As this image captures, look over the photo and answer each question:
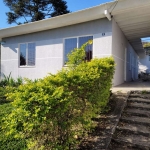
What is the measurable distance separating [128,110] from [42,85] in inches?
126

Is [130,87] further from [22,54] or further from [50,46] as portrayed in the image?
[22,54]

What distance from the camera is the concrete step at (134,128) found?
3.30 metres

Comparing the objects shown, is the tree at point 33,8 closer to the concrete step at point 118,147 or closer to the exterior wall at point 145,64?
the exterior wall at point 145,64

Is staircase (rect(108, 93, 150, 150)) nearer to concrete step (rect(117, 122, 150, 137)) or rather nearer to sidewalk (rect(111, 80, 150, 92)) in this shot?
concrete step (rect(117, 122, 150, 137))

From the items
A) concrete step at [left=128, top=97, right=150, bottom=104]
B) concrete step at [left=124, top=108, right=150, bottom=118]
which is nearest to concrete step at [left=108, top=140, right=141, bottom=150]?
concrete step at [left=124, top=108, right=150, bottom=118]

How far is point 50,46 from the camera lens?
31.4 feet

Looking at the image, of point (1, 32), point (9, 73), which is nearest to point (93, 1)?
point (1, 32)

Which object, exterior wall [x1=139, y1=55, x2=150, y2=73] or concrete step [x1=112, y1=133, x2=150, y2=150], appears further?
exterior wall [x1=139, y1=55, x2=150, y2=73]

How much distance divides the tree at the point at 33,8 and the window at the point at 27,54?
12774 mm

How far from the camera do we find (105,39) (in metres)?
7.57

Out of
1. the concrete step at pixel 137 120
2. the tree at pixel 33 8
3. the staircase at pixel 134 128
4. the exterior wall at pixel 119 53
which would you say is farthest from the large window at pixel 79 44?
the tree at pixel 33 8

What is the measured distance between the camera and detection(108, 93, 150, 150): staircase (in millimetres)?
2959

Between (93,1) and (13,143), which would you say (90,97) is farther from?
(93,1)

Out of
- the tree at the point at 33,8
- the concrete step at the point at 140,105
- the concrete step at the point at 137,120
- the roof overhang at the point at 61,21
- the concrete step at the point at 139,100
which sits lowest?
the concrete step at the point at 137,120
